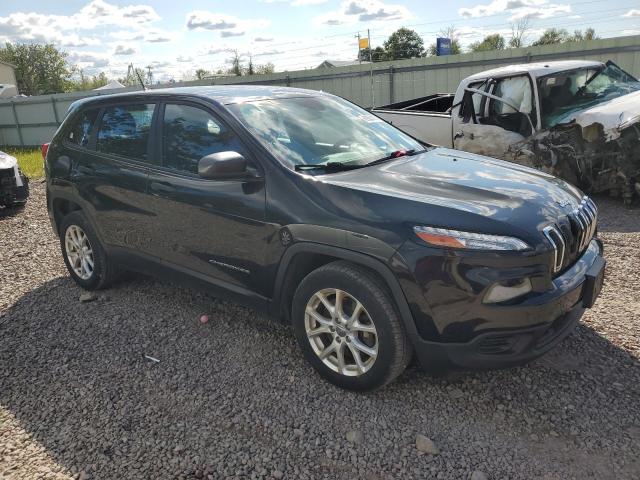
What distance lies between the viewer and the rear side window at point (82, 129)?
4.46 meters

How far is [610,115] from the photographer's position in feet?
20.3

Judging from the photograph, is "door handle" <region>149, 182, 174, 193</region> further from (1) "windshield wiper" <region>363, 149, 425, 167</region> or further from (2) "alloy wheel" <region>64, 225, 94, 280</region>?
(1) "windshield wiper" <region>363, 149, 425, 167</region>

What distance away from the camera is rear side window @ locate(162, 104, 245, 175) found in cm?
343

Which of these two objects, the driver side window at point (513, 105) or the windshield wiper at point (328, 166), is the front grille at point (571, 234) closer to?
the windshield wiper at point (328, 166)

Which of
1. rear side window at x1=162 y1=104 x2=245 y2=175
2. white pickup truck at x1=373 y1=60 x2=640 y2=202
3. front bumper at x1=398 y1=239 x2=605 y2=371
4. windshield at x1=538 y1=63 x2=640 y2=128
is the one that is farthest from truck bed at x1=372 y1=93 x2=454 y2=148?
front bumper at x1=398 y1=239 x2=605 y2=371

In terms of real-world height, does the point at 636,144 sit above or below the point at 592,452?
above

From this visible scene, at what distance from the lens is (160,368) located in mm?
3455

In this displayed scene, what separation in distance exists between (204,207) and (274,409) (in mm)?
1363

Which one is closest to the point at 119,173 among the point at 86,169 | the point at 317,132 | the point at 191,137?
the point at 86,169

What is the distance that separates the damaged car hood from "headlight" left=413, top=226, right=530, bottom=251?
4.54 metres

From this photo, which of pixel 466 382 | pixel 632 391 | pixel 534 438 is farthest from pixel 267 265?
pixel 632 391

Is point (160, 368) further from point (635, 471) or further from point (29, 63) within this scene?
point (29, 63)

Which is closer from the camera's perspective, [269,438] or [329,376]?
[269,438]

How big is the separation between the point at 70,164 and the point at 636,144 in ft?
20.3
